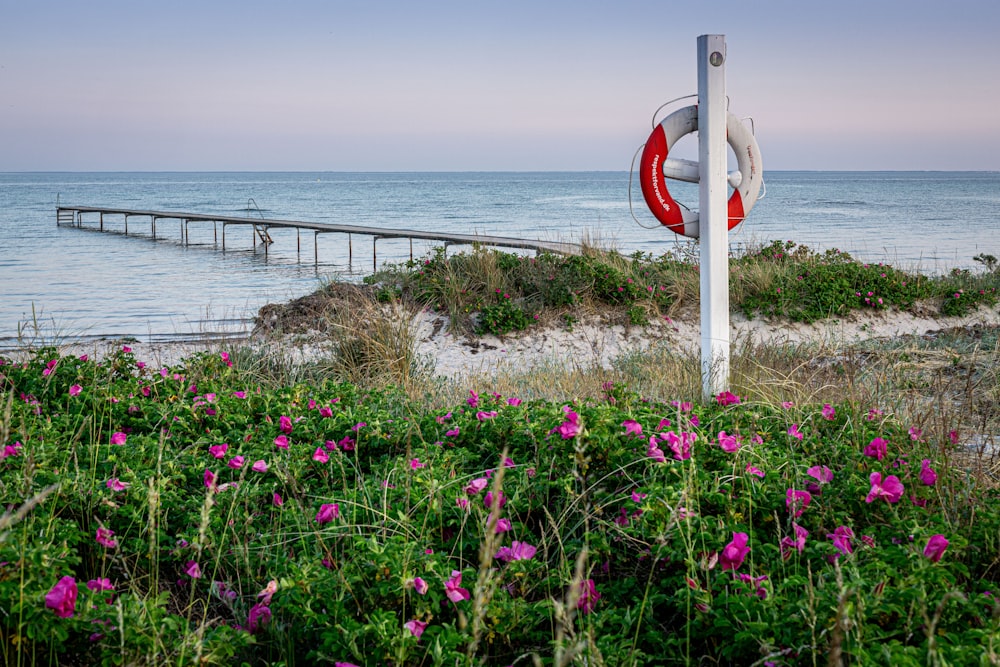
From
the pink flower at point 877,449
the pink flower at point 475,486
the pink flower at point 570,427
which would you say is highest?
the pink flower at point 570,427

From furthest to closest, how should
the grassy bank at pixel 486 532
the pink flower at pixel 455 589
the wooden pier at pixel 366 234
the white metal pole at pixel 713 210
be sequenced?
the wooden pier at pixel 366 234 → the white metal pole at pixel 713 210 → the pink flower at pixel 455 589 → the grassy bank at pixel 486 532

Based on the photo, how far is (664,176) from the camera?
452cm

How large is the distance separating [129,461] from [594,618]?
1913 millimetres

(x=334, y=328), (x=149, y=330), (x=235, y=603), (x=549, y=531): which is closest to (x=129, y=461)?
(x=235, y=603)

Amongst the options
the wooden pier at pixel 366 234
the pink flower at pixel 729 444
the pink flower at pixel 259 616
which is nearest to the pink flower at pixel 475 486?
the pink flower at pixel 259 616

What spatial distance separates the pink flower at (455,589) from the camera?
1.79 m

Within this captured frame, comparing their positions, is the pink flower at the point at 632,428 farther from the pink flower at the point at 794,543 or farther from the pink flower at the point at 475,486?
the pink flower at the point at 794,543

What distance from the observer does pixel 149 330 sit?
34.3 ft

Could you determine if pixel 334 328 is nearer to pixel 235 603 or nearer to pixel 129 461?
pixel 129 461

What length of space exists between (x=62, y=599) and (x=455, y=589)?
86cm

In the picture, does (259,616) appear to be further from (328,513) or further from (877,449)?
(877,449)

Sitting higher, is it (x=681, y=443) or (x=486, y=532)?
(x=486, y=532)

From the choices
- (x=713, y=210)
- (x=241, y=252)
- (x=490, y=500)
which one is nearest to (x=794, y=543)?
(x=490, y=500)

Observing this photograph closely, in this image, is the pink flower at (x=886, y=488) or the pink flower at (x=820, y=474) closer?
the pink flower at (x=886, y=488)
